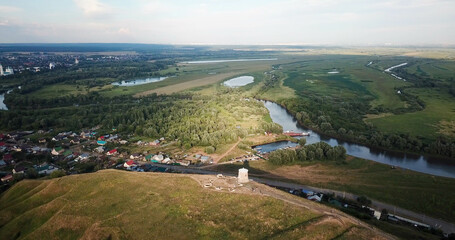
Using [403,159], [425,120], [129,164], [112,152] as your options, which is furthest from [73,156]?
[425,120]

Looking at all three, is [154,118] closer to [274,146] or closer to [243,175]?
[274,146]

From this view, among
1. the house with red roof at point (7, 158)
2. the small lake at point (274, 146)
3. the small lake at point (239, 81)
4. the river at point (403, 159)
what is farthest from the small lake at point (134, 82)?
the river at point (403, 159)

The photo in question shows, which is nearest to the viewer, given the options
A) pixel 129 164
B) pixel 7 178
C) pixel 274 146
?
pixel 7 178

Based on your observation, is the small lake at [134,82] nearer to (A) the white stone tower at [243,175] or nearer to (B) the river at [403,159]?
(B) the river at [403,159]

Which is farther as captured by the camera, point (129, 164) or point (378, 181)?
point (129, 164)

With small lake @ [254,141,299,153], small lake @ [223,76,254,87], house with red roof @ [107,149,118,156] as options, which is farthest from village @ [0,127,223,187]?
small lake @ [223,76,254,87]

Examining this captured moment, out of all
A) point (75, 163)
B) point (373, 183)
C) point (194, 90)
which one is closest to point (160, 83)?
point (194, 90)

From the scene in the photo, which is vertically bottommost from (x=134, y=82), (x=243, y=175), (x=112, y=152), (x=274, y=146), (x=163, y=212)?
(x=274, y=146)
